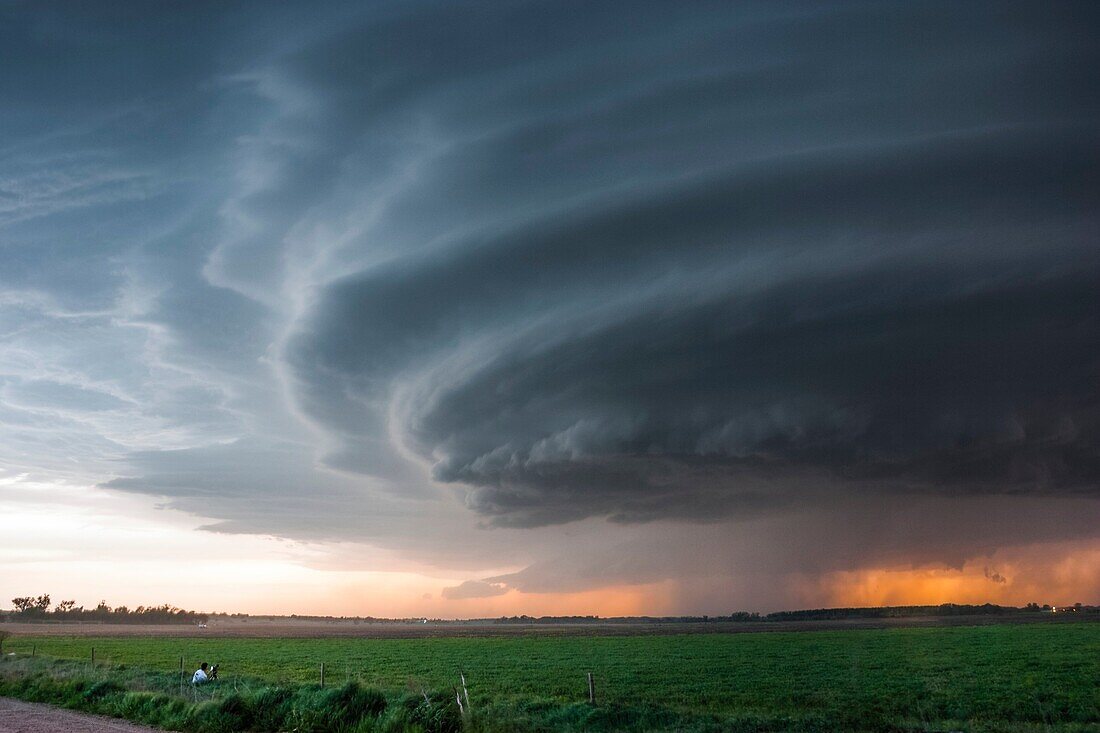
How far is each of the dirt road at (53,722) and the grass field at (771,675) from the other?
10158 millimetres

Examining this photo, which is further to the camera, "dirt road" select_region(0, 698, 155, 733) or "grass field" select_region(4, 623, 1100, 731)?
"grass field" select_region(4, 623, 1100, 731)

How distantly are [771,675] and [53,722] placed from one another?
39768mm

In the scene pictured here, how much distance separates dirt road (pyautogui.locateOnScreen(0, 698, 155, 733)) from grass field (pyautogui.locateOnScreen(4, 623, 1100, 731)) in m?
10.2

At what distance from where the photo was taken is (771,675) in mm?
47344

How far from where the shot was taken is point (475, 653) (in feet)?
245

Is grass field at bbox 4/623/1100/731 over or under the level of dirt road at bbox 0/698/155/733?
under

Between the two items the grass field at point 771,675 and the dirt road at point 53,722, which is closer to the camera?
the dirt road at point 53,722

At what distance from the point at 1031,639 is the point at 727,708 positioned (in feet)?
202

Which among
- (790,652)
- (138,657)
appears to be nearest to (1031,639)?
A: (790,652)

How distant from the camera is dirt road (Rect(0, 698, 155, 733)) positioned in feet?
79.7

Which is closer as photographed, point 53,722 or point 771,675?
point 53,722

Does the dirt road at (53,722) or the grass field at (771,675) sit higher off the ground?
the dirt road at (53,722)

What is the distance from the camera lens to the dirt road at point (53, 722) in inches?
957

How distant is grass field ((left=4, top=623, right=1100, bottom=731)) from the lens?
2980 cm
